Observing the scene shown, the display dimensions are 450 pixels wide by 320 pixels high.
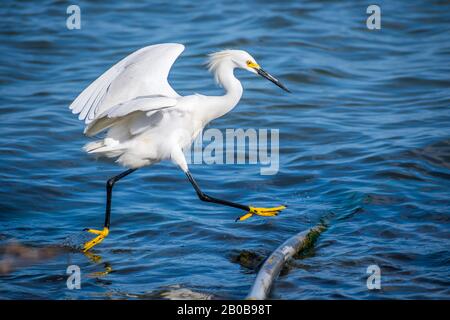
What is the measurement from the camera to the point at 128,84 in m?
6.87

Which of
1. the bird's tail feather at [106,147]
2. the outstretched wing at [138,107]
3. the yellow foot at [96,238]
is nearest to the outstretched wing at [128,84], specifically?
the outstretched wing at [138,107]

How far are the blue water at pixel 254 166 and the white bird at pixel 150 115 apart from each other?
1.89ft

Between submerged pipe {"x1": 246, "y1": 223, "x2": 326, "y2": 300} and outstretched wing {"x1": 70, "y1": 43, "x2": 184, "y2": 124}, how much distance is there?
181 cm

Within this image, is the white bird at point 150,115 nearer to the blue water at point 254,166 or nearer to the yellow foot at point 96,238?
the yellow foot at point 96,238

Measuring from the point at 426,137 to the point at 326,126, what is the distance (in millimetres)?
1463

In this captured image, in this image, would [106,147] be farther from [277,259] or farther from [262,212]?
[277,259]

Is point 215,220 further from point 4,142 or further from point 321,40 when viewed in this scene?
point 321,40

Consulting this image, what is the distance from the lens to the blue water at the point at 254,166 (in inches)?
250

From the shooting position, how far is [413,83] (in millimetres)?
11742

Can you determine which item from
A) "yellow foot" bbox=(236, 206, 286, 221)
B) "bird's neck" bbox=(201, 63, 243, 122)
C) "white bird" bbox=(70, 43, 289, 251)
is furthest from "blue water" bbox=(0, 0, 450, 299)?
"bird's neck" bbox=(201, 63, 243, 122)

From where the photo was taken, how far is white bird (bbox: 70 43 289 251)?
22.2 ft

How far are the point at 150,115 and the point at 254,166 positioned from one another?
2.60 metres

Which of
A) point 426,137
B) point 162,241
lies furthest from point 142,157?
point 426,137
